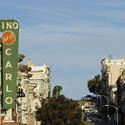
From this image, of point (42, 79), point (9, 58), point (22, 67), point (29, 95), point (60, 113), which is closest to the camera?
point (9, 58)

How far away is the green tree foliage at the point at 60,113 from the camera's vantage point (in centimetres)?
9306

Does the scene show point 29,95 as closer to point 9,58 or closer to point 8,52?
point 8,52

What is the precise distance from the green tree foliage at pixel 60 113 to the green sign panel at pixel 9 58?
2783 cm

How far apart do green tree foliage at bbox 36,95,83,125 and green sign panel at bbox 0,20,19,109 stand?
91.3 ft

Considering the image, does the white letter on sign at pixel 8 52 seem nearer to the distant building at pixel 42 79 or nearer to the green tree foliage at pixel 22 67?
the green tree foliage at pixel 22 67

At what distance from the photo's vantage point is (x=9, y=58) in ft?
212

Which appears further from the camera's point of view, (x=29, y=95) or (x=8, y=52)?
(x=29, y=95)

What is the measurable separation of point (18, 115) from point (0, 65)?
47.3ft

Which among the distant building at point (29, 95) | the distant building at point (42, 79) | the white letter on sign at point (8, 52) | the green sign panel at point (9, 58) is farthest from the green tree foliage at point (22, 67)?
the distant building at point (42, 79)

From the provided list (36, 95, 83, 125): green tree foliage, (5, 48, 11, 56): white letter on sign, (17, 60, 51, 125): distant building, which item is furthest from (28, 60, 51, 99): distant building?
(5, 48, 11, 56): white letter on sign

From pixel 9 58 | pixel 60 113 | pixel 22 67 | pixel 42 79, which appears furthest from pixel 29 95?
pixel 9 58

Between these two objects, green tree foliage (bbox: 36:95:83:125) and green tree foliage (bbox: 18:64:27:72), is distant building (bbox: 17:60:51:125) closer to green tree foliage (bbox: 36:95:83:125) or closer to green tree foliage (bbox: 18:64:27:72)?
green tree foliage (bbox: 18:64:27:72)

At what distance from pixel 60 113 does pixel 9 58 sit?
102ft

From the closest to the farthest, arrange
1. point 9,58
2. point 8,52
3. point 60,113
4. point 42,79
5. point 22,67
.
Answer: point 9,58
point 8,52
point 22,67
point 60,113
point 42,79
